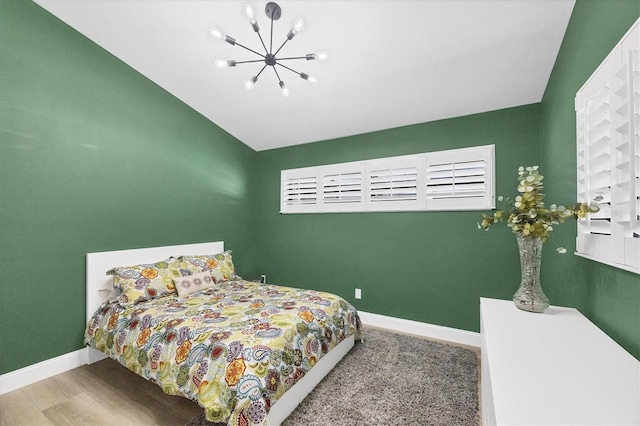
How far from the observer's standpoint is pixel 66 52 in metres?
2.42

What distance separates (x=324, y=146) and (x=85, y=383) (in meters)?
3.48

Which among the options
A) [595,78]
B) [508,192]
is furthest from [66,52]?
[508,192]

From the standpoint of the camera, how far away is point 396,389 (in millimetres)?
2062

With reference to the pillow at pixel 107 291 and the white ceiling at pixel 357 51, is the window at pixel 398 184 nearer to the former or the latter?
the white ceiling at pixel 357 51

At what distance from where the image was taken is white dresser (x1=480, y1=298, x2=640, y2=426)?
71 centimetres

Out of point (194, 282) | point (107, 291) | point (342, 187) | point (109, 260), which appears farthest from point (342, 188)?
point (107, 291)

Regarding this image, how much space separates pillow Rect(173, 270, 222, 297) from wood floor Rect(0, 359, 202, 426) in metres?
0.78

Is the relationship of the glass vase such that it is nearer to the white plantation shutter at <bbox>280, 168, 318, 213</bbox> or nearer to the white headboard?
the white plantation shutter at <bbox>280, 168, 318, 213</bbox>

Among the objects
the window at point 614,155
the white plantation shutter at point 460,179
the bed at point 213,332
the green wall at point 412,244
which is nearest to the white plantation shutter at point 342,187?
the green wall at point 412,244

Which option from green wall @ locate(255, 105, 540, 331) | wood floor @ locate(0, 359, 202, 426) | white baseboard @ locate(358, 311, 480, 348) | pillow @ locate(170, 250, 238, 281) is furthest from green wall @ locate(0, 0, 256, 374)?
white baseboard @ locate(358, 311, 480, 348)

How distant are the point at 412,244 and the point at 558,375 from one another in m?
2.32

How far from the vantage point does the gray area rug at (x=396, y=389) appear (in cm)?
177

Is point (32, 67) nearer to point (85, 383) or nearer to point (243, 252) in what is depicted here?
point (85, 383)

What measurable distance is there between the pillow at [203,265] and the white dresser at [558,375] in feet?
9.02
